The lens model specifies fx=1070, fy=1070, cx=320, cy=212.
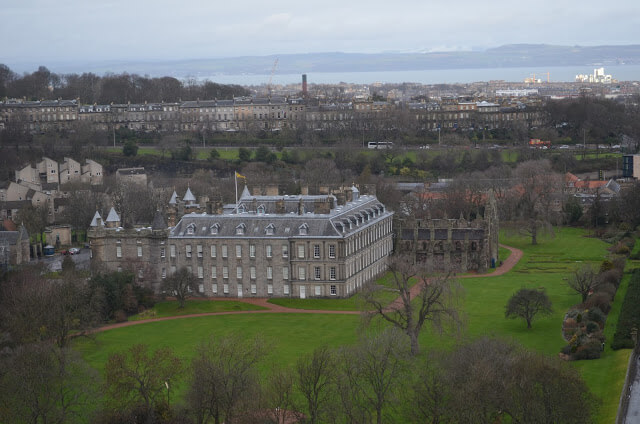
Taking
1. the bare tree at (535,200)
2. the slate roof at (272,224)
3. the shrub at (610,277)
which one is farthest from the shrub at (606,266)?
the slate roof at (272,224)

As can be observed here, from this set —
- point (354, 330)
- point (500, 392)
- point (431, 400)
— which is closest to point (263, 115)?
point (354, 330)

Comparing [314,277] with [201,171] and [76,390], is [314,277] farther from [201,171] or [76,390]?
[201,171]

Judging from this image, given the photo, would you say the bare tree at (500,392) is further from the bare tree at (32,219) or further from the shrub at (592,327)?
the bare tree at (32,219)

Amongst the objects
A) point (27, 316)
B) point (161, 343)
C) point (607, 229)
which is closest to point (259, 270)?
point (161, 343)

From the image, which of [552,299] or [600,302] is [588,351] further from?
[552,299]

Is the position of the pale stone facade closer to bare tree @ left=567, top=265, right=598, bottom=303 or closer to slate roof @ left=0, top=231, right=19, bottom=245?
bare tree @ left=567, top=265, right=598, bottom=303

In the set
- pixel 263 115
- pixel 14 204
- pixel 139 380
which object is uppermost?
pixel 263 115
